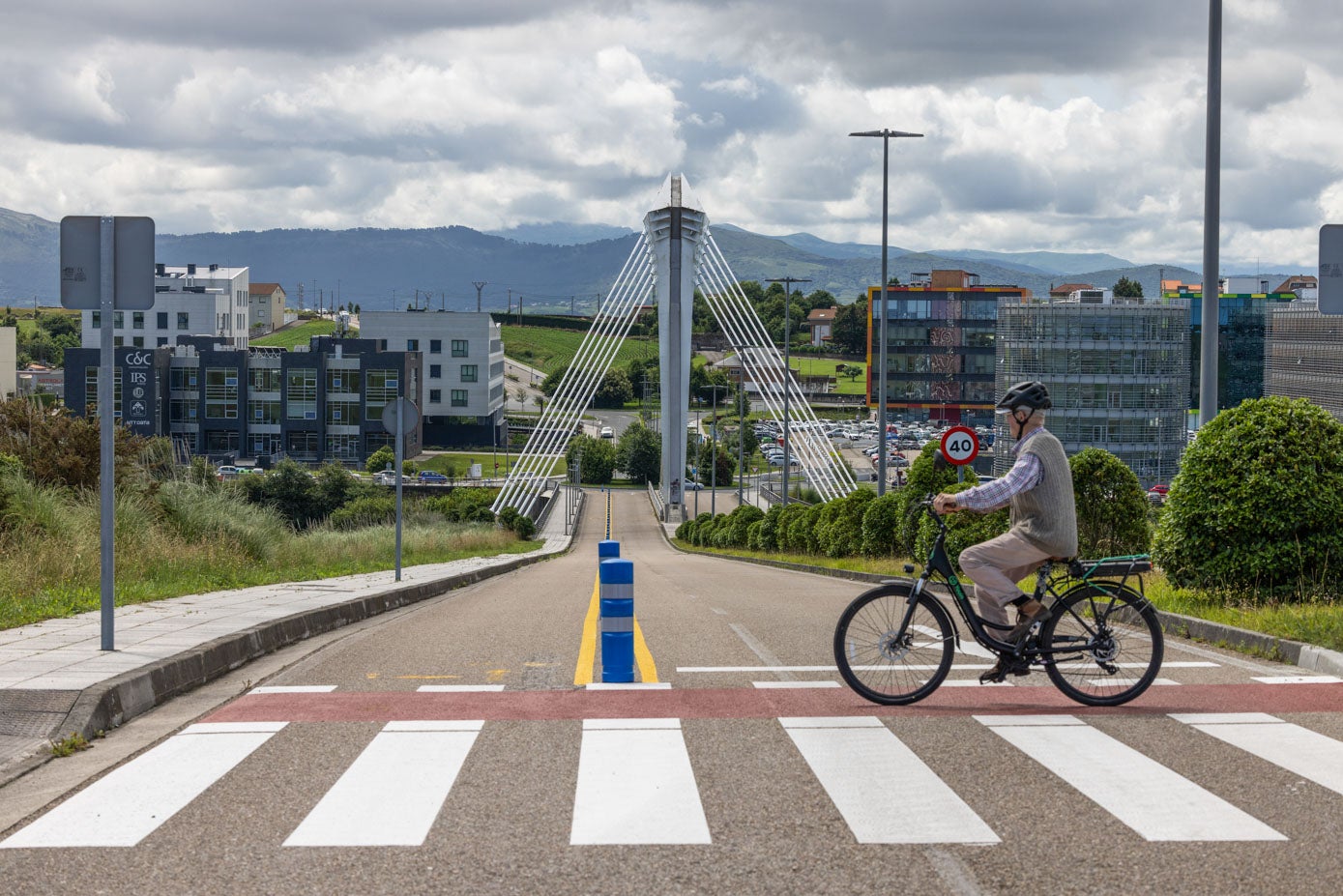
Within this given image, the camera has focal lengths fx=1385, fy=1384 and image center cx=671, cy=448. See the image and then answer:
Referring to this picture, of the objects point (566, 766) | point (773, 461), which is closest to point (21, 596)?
point (566, 766)

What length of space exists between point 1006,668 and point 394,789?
382 cm

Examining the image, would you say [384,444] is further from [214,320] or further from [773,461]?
[214,320]

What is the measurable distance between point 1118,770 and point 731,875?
2.48 m

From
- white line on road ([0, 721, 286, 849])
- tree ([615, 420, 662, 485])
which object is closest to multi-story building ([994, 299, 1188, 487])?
tree ([615, 420, 662, 485])

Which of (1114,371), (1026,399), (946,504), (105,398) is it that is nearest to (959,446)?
(1026,399)

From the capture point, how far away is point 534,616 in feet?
48.2

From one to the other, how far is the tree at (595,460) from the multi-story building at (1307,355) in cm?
5392

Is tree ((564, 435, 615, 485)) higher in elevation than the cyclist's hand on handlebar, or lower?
lower

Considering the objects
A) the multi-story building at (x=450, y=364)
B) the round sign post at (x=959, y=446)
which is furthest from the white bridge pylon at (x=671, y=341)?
the round sign post at (x=959, y=446)

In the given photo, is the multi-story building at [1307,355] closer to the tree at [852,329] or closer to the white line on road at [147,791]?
the white line on road at [147,791]

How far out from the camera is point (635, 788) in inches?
251

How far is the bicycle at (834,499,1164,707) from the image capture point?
817 centimetres

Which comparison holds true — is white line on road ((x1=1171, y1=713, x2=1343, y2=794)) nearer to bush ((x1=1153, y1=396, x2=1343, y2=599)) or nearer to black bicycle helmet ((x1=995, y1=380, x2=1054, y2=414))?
black bicycle helmet ((x1=995, y1=380, x2=1054, y2=414))

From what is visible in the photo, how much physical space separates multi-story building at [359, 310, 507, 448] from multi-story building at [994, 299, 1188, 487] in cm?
5431
